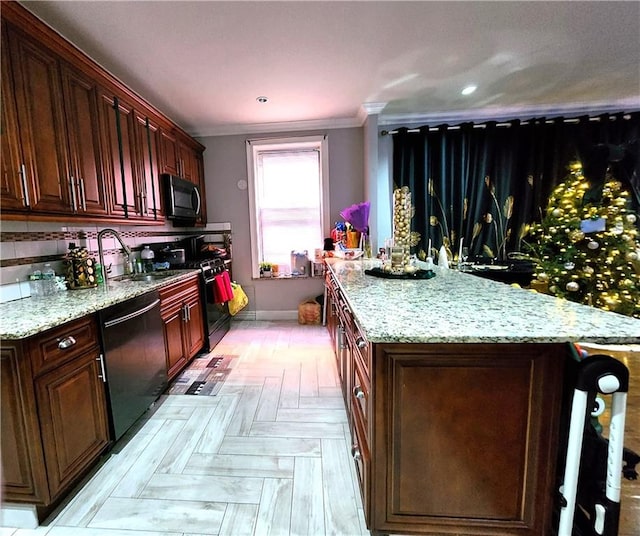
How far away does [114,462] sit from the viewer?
1.57m

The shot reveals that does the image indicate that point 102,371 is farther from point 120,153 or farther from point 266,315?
point 266,315

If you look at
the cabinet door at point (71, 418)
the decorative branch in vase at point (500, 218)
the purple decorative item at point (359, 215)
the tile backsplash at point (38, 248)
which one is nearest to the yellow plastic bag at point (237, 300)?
the tile backsplash at point (38, 248)

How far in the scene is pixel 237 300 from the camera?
368 centimetres

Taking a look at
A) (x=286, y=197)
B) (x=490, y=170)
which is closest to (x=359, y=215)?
(x=286, y=197)

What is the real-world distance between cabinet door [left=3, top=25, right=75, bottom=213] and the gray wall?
2175 millimetres

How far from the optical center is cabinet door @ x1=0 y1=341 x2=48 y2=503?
44.9 inches

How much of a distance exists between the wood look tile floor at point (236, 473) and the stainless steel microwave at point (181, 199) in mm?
1830

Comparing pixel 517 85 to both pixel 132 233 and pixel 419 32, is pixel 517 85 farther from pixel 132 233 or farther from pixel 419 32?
pixel 132 233

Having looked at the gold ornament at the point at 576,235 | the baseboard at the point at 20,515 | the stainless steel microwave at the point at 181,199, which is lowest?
the baseboard at the point at 20,515

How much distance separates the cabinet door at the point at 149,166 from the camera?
100 inches

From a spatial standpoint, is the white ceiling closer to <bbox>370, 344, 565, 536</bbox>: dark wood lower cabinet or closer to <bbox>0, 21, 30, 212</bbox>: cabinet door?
<bbox>0, 21, 30, 212</bbox>: cabinet door

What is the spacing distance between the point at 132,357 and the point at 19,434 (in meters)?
0.60

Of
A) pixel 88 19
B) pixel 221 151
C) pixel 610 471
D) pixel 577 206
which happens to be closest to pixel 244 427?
pixel 610 471

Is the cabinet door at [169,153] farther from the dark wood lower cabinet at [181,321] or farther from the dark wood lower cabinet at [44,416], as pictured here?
the dark wood lower cabinet at [44,416]
